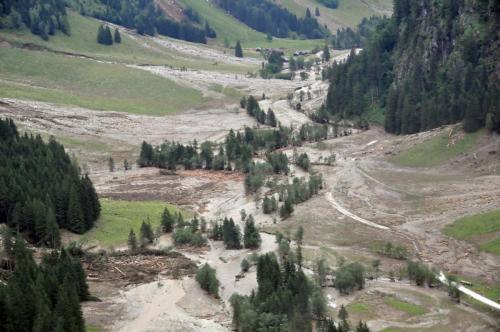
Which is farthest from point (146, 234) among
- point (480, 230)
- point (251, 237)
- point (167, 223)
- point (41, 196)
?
point (480, 230)

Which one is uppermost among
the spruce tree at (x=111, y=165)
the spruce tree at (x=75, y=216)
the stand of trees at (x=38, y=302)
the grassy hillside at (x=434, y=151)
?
the grassy hillside at (x=434, y=151)

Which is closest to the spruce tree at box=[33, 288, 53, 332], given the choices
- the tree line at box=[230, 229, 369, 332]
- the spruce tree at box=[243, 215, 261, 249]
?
the tree line at box=[230, 229, 369, 332]

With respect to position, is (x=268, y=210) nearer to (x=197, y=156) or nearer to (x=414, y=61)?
(x=197, y=156)

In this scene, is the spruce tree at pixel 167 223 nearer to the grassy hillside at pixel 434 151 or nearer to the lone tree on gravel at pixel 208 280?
the lone tree on gravel at pixel 208 280

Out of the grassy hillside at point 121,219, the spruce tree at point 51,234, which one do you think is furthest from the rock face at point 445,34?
the spruce tree at point 51,234

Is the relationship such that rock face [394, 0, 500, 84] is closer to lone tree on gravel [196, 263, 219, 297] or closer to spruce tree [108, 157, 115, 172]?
spruce tree [108, 157, 115, 172]

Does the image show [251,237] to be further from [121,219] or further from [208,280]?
[121,219]
